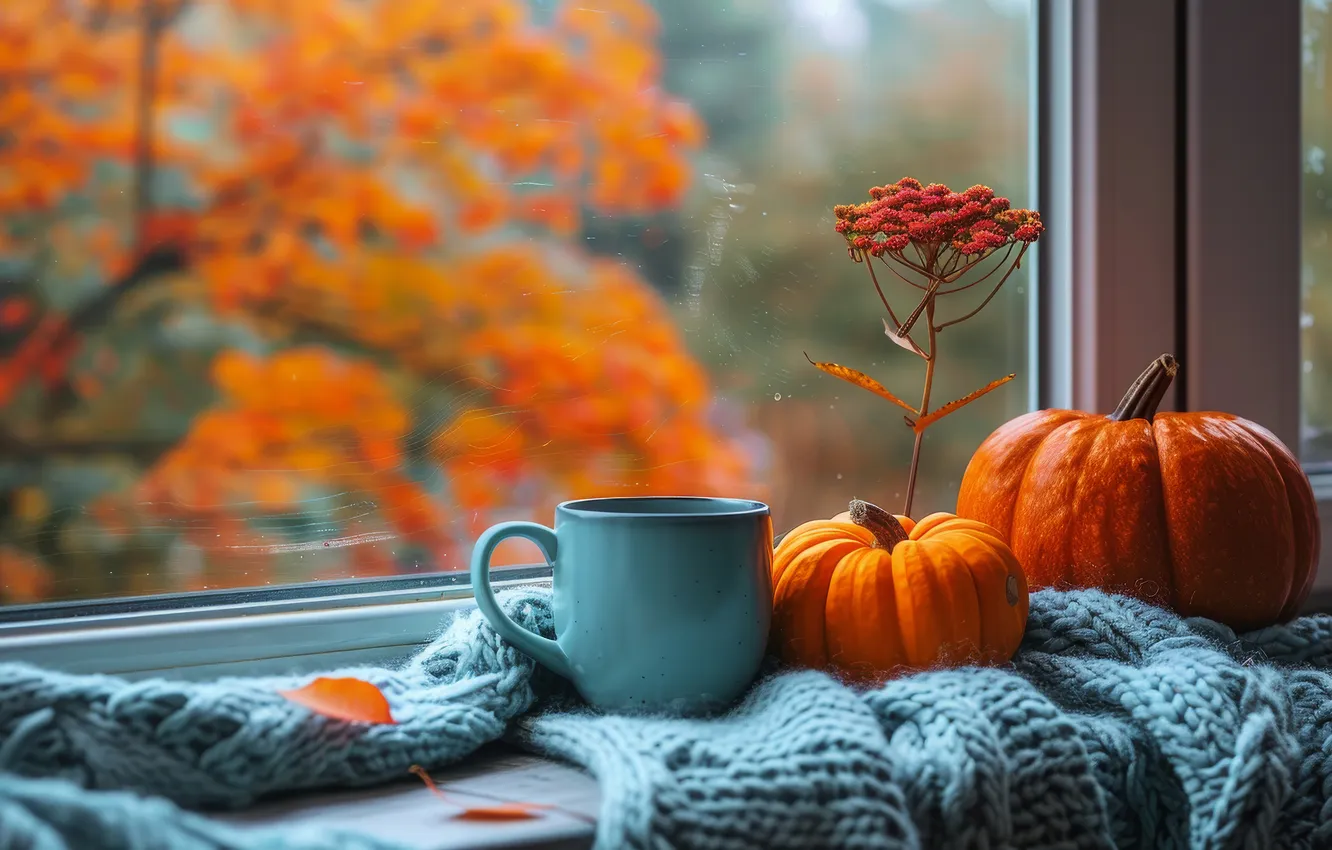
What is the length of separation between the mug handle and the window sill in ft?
0.21

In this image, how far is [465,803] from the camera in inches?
20.4

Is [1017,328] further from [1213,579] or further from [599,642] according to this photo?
[599,642]

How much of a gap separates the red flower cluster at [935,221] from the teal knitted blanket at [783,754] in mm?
338

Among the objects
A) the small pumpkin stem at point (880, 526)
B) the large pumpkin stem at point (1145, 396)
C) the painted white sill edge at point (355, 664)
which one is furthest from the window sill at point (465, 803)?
the large pumpkin stem at point (1145, 396)

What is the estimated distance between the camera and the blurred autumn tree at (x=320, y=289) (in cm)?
68

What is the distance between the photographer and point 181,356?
72 cm

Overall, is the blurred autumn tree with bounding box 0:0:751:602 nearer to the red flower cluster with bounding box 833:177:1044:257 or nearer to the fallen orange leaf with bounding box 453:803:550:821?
the red flower cluster with bounding box 833:177:1044:257

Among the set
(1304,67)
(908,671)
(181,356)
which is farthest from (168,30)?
(1304,67)

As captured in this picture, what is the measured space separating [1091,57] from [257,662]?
37.2 inches

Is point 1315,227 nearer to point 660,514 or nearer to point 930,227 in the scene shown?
point 930,227

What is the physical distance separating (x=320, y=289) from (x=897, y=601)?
49 centimetres

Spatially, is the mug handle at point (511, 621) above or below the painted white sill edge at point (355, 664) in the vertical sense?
above

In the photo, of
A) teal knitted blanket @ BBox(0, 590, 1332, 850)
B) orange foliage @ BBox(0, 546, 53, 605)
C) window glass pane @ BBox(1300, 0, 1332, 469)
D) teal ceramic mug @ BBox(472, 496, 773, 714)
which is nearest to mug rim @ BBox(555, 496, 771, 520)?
teal ceramic mug @ BBox(472, 496, 773, 714)

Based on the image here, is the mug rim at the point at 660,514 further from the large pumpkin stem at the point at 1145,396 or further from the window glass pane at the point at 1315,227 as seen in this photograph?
the window glass pane at the point at 1315,227
